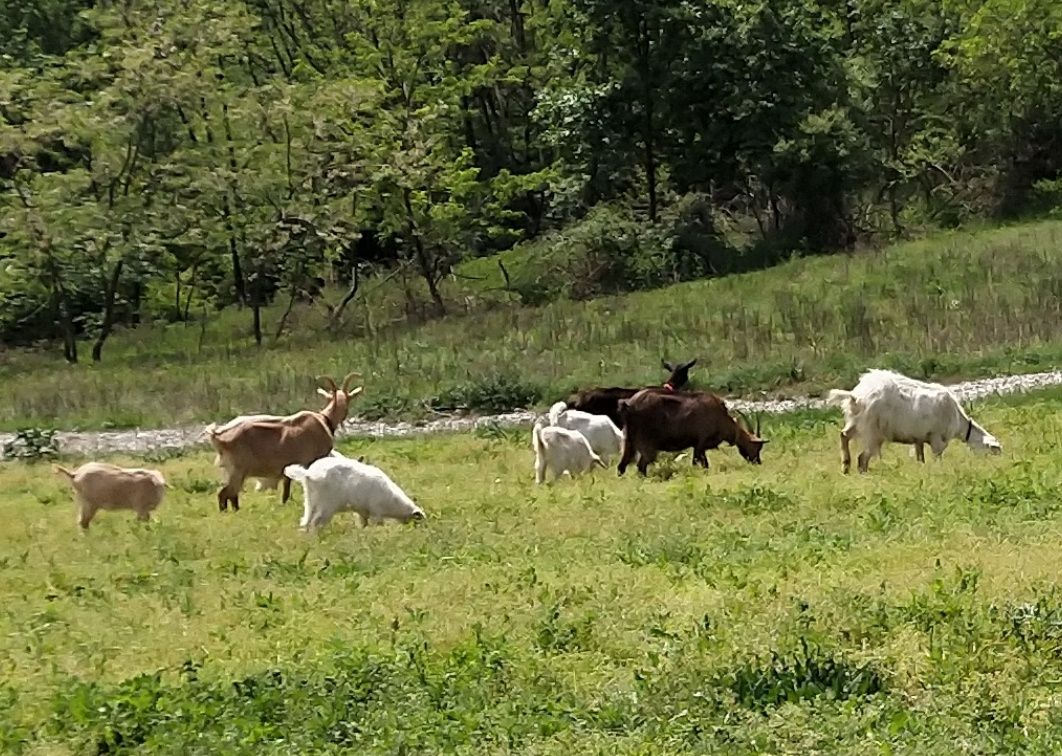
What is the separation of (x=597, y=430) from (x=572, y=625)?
9267 mm

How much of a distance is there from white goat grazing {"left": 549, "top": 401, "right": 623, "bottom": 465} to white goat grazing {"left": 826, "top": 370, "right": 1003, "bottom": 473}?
10.4ft

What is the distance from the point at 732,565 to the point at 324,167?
101 feet

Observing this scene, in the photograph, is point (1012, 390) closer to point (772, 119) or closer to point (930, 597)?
point (930, 597)

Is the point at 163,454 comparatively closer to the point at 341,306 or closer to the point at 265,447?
the point at 265,447

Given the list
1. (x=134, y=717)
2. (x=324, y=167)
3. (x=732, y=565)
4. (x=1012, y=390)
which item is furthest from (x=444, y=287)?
(x=134, y=717)

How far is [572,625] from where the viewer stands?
8375mm

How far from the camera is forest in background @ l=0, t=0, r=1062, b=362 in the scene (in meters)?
37.6

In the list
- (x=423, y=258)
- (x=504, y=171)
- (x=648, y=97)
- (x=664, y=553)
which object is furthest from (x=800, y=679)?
(x=504, y=171)

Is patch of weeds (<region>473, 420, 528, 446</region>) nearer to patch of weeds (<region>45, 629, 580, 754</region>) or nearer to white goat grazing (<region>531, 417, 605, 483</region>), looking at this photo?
white goat grazing (<region>531, 417, 605, 483</region>)

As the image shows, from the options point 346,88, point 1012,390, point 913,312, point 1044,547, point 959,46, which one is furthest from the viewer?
point 959,46

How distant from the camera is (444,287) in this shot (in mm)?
42750

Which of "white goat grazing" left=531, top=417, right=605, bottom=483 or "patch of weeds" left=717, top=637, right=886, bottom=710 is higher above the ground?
"patch of weeds" left=717, top=637, right=886, bottom=710

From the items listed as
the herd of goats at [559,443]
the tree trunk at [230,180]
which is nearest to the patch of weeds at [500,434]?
the herd of goats at [559,443]

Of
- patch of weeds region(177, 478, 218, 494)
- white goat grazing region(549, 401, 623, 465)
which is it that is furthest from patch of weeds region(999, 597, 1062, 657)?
patch of weeds region(177, 478, 218, 494)
